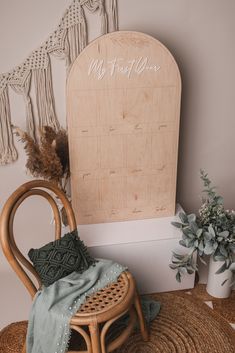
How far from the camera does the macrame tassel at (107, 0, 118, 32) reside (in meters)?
1.82

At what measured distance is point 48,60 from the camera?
1864 millimetres

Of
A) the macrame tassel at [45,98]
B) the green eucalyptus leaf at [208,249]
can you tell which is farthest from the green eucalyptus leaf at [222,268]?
the macrame tassel at [45,98]

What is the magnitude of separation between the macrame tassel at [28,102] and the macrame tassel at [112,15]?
0.46 m

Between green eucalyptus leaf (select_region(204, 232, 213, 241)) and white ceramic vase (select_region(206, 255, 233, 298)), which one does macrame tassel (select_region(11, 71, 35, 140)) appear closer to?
green eucalyptus leaf (select_region(204, 232, 213, 241))

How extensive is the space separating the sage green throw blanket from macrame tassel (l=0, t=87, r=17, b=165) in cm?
71

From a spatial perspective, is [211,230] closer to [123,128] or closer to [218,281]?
[218,281]

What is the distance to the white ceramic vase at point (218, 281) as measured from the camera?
80.6 inches

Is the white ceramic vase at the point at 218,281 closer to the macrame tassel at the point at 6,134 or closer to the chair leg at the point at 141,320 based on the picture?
the chair leg at the point at 141,320

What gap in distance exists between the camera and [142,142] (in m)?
1.97

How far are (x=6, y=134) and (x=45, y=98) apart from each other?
27 cm

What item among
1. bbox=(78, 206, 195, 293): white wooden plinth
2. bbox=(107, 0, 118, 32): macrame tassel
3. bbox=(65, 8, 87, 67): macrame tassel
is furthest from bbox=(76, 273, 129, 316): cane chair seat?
bbox=(107, 0, 118, 32): macrame tassel

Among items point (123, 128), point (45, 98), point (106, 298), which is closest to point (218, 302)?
point (106, 298)

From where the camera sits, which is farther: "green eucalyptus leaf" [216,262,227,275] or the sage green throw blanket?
"green eucalyptus leaf" [216,262,227,275]

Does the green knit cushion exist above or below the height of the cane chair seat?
above
